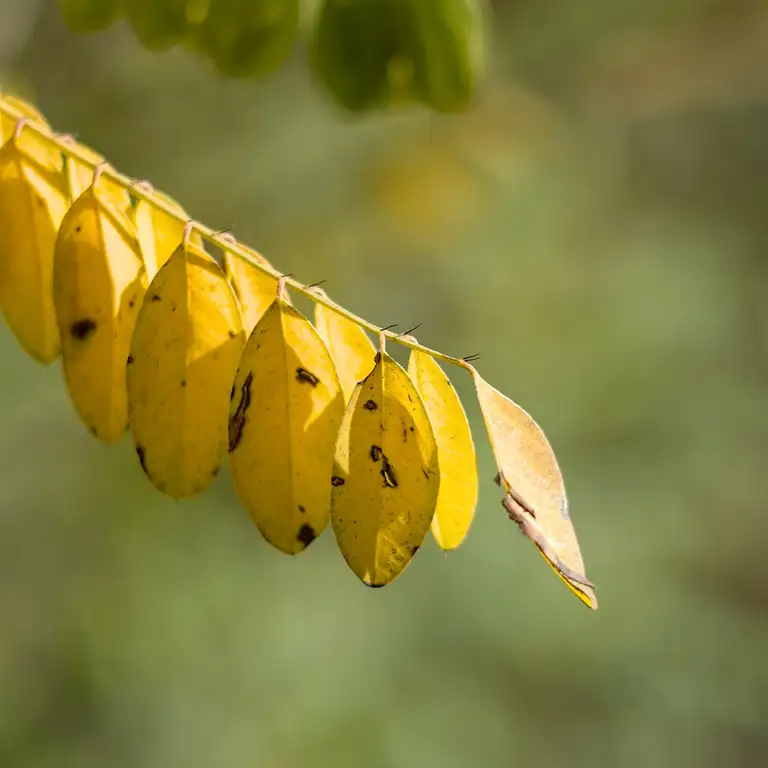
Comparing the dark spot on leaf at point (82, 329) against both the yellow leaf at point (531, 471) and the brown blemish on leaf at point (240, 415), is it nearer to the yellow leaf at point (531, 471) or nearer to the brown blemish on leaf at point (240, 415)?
the brown blemish on leaf at point (240, 415)

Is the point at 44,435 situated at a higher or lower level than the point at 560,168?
higher

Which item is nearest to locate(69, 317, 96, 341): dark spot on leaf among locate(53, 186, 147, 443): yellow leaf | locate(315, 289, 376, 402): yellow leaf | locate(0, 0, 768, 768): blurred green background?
locate(53, 186, 147, 443): yellow leaf

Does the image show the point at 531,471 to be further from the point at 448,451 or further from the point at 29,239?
the point at 29,239

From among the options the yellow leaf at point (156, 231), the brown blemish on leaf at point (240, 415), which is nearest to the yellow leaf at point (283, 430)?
the brown blemish on leaf at point (240, 415)

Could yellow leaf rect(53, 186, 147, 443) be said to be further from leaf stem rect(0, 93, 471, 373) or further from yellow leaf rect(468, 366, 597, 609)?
yellow leaf rect(468, 366, 597, 609)

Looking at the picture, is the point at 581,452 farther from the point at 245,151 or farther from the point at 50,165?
the point at 50,165

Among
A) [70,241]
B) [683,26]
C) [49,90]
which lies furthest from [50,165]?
[683,26]
